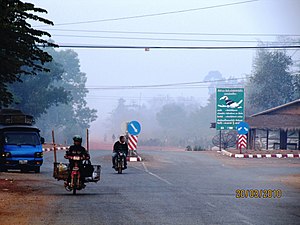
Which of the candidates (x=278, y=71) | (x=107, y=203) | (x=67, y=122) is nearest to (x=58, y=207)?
(x=107, y=203)

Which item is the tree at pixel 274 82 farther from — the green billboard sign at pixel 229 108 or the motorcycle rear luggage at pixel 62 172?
the motorcycle rear luggage at pixel 62 172

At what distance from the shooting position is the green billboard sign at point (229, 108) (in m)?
57.2

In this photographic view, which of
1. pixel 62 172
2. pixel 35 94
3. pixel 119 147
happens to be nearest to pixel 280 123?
pixel 35 94

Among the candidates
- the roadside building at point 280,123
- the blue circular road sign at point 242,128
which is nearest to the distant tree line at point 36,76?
the blue circular road sign at point 242,128

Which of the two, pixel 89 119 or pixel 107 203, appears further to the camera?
pixel 89 119

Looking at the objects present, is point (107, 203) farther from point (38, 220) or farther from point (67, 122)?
point (67, 122)

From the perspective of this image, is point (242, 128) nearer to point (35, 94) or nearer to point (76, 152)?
point (76, 152)

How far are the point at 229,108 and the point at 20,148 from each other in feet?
98.2

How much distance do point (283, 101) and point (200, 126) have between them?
59.0m

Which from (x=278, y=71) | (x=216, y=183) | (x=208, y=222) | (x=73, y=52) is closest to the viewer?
(x=208, y=222)

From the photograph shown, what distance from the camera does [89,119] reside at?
5241 inches
